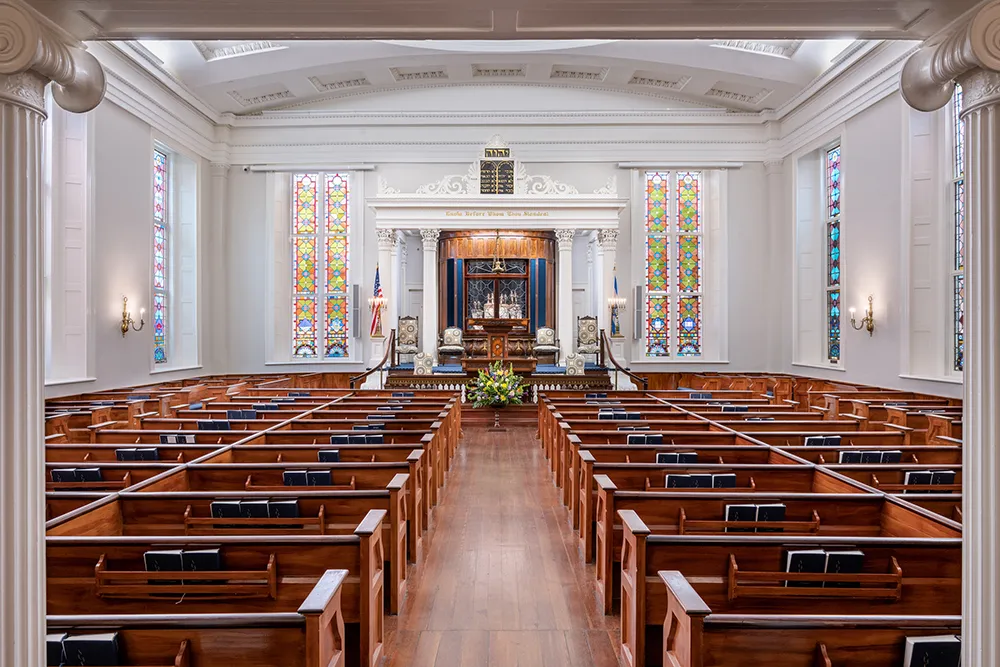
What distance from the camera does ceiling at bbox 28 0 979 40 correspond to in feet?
6.56

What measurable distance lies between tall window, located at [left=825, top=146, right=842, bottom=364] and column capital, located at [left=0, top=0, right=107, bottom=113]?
521 inches

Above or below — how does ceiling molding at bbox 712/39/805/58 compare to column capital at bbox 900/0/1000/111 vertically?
above

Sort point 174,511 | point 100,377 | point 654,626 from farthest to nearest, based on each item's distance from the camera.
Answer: point 100,377 < point 174,511 < point 654,626

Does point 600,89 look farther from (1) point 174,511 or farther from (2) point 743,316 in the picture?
(1) point 174,511

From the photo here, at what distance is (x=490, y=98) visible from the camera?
1518 centimetres

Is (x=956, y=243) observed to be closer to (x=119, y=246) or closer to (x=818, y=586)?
(x=818, y=586)

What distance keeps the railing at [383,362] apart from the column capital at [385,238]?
1.77m

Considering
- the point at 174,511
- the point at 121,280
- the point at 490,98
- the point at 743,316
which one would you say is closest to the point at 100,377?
the point at 121,280

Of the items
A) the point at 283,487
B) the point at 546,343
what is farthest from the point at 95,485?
the point at 546,343

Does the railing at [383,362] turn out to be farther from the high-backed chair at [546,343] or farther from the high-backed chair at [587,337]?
the high-backed chair at [587,337]

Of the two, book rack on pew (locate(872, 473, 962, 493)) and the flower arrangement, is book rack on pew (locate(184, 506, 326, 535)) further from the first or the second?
the flower arrangement

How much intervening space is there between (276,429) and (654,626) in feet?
12.9

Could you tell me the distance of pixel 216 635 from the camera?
2.09 m

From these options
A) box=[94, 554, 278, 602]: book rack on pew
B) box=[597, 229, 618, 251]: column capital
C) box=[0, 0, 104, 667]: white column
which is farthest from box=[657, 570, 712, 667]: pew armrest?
box=[597, 229, 618, 251]: column capital
